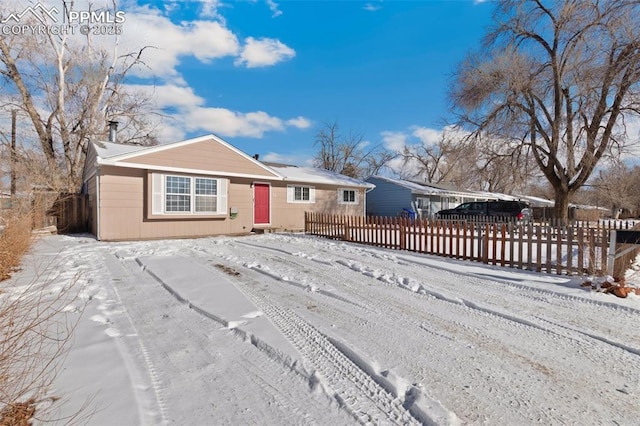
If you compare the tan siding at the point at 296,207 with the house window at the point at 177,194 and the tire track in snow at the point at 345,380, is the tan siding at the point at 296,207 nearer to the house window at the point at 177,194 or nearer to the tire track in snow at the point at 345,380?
the house window at the point at 177,194

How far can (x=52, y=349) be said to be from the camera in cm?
293

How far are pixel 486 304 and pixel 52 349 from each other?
4.88 meters

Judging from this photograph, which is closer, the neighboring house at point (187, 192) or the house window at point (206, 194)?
the neighboring house at point (187, 192)

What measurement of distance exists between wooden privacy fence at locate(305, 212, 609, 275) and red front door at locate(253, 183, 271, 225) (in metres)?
1.84

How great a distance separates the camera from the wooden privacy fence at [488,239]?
19.8 ft

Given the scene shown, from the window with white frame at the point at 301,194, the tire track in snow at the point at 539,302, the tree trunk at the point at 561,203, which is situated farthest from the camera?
the tree trunk at the point at 561,203

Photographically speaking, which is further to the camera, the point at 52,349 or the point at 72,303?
the point at 72,303

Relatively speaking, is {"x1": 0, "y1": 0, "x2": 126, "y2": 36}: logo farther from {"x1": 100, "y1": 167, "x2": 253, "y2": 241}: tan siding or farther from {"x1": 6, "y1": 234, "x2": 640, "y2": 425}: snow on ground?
{"x1": 6, "y1": 234, "x2": 640, "y2": 425}: snow on ground

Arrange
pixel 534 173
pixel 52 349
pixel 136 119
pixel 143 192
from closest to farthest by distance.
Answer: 1. pixel 52 349
2. pixel 143 192
3. pixel 534 173
4. pixel 136 119

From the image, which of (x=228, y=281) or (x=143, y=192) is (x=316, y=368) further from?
(x=143, y=192)

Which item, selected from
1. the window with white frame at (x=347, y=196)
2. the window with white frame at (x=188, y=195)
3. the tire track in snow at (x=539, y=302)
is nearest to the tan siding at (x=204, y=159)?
the window with white frame at (x=188, y=195)

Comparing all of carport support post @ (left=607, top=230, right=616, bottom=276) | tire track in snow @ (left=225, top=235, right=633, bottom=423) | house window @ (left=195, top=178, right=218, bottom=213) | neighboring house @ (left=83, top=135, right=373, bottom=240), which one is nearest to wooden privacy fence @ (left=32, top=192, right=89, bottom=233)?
neighboring house @ (left=83, top=135, right=373, bottom=240)

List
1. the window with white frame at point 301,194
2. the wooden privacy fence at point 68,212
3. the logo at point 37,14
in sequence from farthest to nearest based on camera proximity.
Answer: the logo at point 37,14, the window with white frame at point 301,194, the wooden privacy fence at point 68,212

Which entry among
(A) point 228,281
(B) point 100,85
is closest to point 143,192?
(A) point 228,281
